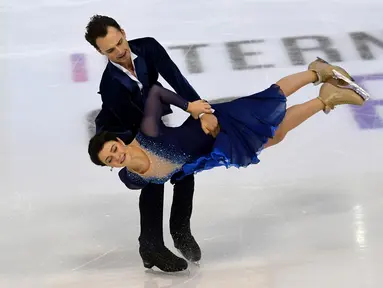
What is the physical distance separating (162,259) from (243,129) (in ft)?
1.54

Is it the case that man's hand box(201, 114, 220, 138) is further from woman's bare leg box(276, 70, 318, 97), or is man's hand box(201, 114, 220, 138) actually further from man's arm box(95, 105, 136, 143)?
woman's bare leg box(276, 70, 318, 97)

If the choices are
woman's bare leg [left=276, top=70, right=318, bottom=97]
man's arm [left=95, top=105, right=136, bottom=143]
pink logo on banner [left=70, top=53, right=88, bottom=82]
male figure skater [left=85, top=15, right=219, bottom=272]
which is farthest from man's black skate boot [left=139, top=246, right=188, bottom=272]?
pink logo on banner [left=70, top=53, right=88, bottom=82]

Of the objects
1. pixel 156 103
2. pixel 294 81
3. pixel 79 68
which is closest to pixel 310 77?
pixel 294 81

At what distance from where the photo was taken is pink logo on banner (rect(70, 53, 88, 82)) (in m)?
3.56

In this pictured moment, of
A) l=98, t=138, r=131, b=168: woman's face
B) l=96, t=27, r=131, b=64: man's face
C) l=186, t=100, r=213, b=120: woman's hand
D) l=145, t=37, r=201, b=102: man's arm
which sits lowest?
l=98, t=138, r=131, b=168: woman's face

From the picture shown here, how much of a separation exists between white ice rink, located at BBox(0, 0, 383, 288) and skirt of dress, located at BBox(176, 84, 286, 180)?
1.36 ft

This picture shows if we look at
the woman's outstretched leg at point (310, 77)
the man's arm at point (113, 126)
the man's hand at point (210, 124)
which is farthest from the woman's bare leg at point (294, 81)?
the man's arm at point (113, 126)

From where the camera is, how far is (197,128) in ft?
7.55

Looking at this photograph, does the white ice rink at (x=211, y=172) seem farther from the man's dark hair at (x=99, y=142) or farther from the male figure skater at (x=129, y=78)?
the man's dark hair at (x=99, y=142)

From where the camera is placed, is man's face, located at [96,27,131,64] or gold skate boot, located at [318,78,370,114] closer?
man's face, located at [96,27,131,64]

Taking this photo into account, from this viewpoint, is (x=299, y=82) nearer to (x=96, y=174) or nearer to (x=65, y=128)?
(x=96, y=174)

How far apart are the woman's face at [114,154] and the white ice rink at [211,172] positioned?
518mm

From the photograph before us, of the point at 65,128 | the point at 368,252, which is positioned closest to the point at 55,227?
the point at 65,128

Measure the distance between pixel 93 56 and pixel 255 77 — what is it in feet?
2.36
